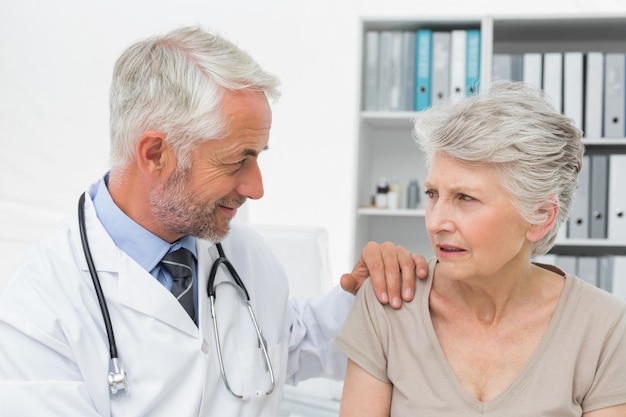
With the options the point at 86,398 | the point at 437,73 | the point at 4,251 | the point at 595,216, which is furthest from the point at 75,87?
the point at 86,398

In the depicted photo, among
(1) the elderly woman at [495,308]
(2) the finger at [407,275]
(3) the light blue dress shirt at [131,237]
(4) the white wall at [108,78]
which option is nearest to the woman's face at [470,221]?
(1) the elderly woman at [495,308]

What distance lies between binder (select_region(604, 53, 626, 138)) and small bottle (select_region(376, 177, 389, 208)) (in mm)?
810

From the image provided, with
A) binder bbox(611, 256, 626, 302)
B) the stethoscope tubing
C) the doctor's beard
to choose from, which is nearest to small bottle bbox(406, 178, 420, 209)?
binder bbox(611, 256, 626, 302)

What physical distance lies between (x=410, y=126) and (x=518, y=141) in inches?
68.3

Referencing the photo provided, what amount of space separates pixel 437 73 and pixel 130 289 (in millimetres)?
1781

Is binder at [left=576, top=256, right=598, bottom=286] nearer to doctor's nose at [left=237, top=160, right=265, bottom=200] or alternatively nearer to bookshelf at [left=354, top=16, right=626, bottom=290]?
bookshelf at [left=354, top=16, right=626, bottom=290]

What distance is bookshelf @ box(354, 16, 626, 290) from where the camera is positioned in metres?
2.64

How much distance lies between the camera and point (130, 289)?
1238 mm

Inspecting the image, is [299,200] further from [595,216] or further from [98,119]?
[595,216]

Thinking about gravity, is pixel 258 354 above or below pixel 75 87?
below

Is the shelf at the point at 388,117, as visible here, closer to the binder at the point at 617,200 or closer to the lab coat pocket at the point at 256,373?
the binder at the point at 617,200

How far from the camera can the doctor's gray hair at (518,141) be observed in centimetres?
120

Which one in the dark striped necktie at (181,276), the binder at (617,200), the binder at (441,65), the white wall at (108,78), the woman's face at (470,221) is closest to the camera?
the woman's face at (470,221)

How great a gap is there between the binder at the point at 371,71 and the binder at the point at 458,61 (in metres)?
0.28
